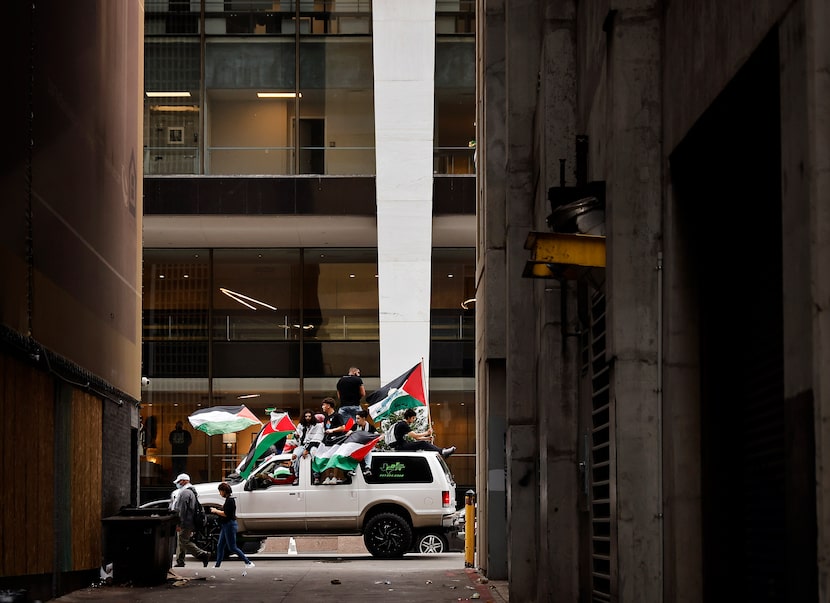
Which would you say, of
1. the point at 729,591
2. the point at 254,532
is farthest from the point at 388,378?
the point at 729,591

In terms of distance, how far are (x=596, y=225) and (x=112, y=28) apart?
12.4 m

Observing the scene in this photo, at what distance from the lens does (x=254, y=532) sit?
26.2 metres

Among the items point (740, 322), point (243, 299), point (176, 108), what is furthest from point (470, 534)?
point (176, 108)

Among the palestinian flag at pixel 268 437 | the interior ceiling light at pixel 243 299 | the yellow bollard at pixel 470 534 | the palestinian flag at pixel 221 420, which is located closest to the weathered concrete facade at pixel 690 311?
the yellow bollard at pixel 470 534

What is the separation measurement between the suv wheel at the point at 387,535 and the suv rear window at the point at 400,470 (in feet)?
2.40

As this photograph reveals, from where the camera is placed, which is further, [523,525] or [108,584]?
[108,584]

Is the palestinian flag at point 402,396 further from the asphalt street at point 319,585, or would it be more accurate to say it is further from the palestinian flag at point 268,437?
the asphalt street at point 319,585

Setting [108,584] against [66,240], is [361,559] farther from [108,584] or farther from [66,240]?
[66,240]

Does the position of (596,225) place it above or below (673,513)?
above

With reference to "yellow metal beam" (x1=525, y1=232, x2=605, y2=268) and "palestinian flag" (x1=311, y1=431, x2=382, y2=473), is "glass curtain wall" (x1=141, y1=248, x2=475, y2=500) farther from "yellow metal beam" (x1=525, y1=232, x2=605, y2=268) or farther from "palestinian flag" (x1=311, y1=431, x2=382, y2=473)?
"yellow metal beam" (x1=525, y1=232, x2=605, y2=268)

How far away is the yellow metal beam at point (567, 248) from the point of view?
11.2m

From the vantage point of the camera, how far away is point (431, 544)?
27.2 m

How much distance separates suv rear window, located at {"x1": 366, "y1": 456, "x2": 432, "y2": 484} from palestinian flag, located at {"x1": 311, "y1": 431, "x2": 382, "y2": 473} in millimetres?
423

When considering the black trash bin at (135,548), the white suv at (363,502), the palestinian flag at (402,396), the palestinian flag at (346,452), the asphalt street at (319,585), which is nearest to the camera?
the asphalt street at (319,585)
